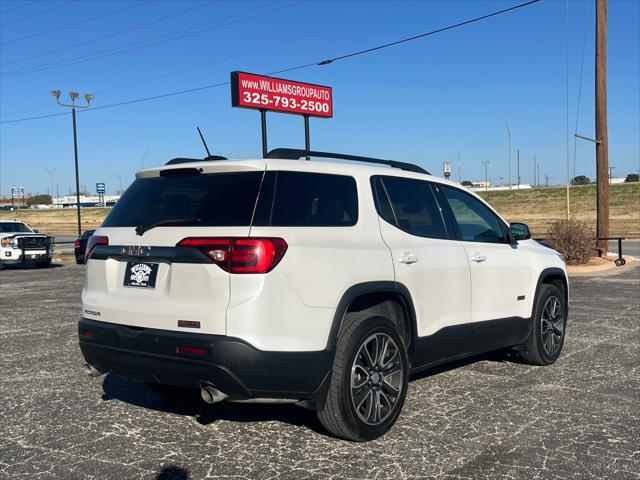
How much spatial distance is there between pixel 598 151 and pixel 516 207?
45.6 meters

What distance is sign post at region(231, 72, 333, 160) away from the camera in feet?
78.0

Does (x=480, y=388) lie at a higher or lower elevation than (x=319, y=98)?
lower

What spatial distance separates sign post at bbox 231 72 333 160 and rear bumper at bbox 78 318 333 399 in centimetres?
1962

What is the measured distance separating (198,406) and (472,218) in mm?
2852

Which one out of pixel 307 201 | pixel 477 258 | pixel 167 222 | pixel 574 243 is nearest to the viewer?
pixel 167 222

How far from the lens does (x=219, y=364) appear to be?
148 inches

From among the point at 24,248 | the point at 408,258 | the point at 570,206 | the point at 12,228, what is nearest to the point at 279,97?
the point at 12,228

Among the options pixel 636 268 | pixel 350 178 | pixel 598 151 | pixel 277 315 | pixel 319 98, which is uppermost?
pixel 319 98

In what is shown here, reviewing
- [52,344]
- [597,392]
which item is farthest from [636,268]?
[52,344]

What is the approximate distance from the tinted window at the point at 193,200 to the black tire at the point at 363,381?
103 cm

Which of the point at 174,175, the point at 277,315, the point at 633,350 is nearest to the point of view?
the point at 277,315

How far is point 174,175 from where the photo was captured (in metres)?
4.44

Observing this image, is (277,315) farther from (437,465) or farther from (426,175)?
(426,175)

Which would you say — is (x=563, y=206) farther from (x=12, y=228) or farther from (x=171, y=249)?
(x=171, y=249)
